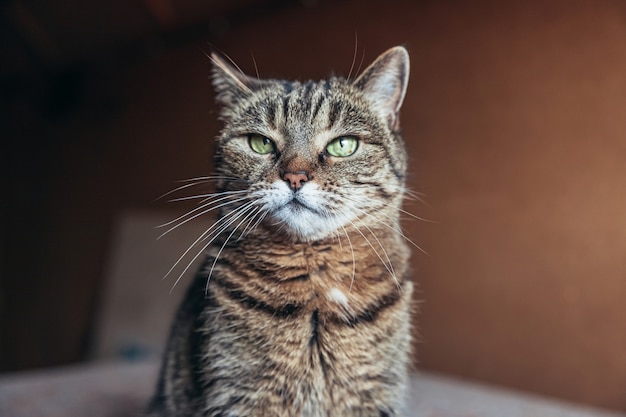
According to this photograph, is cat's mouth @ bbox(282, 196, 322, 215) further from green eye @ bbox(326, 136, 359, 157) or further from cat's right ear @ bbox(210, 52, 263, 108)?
cat's right ear @ bbox(210, 52, 263, 108)

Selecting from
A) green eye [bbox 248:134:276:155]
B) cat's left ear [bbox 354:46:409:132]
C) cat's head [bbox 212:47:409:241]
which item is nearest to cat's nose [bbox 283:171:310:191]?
cat's head [bbox 212:47:409:241]

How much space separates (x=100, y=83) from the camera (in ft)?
10.4

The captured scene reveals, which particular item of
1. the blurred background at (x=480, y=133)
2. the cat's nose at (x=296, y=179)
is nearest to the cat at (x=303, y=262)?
the cat's nose at (x=296, y=179)

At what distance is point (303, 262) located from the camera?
38.9 inches

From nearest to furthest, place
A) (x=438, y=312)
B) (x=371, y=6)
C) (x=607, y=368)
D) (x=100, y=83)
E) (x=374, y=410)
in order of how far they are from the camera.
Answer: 1. (x=374, y=410)
2. (x=607, y=368)
3. (x=371, y=6)
4. (x=438, y=312)
5. (x=100, y=83)

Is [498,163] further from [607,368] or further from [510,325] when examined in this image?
[607,368]

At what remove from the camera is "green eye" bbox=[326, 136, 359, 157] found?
3.24 feet

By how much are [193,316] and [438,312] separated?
121cm

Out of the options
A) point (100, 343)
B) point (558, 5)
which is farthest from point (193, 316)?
point (100, 343)

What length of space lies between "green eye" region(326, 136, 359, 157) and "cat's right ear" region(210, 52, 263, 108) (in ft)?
0.67

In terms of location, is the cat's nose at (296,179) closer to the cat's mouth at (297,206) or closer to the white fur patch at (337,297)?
the cat's mouth at (297,206)

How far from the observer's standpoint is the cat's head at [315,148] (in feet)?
3.08

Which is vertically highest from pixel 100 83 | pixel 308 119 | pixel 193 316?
pixel 100 83

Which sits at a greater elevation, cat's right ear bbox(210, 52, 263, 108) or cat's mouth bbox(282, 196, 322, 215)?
cat's right ear bbox(210, 52, 263, 108)
